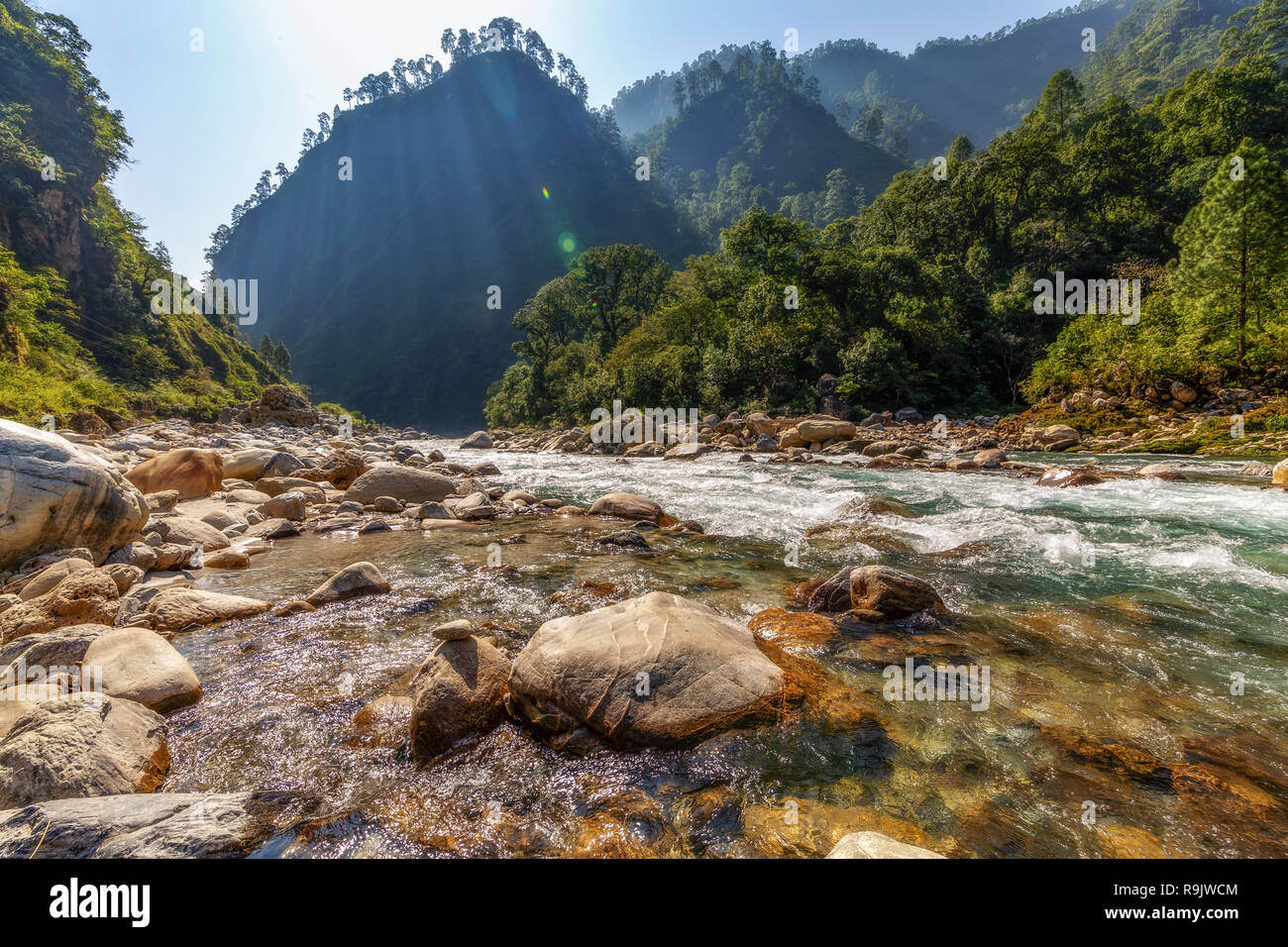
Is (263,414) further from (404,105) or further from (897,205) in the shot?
(404,105)

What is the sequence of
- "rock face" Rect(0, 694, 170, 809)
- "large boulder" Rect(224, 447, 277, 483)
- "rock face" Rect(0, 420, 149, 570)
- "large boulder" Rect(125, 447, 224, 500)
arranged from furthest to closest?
"large boulder" Rect(224, 447, 277, 483), "large boulder" Rect(125, 447, 224, 500), "rock face" Rect(0, 420, 149, 570), "rock face" Rect(0, 694, 170, 809)

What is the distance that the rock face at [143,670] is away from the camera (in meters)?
3.58

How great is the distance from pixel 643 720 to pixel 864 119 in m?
159

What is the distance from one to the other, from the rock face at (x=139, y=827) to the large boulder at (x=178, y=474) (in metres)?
10.9

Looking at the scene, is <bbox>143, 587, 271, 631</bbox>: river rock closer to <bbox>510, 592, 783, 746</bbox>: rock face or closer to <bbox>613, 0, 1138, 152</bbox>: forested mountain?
<bbox>510, 592, 783, 746</bbox>: rock face

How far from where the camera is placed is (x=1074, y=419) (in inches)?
786

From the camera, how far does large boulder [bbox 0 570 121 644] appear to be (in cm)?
443

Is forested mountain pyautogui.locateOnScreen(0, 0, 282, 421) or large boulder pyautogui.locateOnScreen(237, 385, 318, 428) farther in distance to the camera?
large boulder pyautogui.locateOnScreen(237, 385, 318, 428)

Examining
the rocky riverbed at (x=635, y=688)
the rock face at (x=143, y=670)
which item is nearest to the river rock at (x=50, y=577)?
the rocky riverbed at (x=635, y=688)

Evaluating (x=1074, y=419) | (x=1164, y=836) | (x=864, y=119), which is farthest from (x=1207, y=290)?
(x=864, y=119)

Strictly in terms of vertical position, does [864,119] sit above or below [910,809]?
above

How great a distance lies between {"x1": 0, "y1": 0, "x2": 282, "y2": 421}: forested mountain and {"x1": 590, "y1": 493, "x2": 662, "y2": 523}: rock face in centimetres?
2950

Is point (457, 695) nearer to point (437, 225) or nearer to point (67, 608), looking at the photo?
point (67, 608)

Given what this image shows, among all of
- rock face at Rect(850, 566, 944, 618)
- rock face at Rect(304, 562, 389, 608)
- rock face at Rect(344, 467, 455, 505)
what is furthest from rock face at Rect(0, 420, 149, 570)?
rock face at Rect(850, 566, 944, 618)
